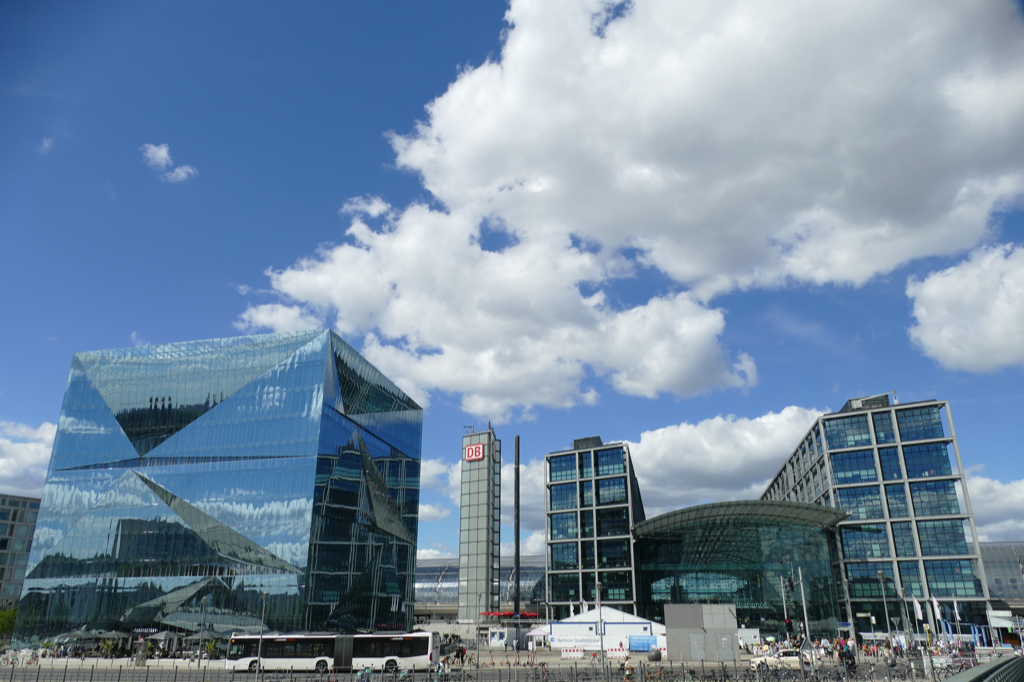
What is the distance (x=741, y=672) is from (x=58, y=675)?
1997 inches

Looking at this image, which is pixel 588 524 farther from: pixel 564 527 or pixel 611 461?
pixel 611 461

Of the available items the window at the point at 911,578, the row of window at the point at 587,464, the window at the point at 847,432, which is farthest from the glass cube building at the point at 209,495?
the window at the point at 911,578

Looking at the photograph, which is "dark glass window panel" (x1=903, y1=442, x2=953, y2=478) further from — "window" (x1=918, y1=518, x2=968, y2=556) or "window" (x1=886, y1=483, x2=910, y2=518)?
"window" (x1=918, y1=518, x2=968, y2=556)

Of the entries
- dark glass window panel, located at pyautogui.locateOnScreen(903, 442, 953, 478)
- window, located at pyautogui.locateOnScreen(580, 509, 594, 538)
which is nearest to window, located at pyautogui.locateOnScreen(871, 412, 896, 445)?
dark glass window panel, located at pyautogui.locateOnScreen(903, 442, 953, 478)

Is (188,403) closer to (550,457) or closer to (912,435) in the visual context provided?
(550,457)

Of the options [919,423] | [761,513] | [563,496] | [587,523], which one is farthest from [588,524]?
[919,423]

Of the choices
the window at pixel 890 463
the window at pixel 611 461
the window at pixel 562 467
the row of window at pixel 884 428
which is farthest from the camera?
the window at pixel 562 467

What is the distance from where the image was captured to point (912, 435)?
338 feet

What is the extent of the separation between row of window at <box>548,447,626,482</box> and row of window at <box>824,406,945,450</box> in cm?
3644

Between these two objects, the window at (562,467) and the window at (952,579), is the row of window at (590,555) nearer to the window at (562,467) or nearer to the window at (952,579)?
the window at (562,467)

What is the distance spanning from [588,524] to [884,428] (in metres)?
53.2

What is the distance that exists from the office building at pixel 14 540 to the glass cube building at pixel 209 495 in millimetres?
70889

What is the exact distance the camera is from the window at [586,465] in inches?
4877

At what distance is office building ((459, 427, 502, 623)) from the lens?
119 metres
